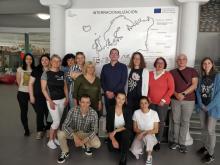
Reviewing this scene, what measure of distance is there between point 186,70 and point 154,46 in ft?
2.68

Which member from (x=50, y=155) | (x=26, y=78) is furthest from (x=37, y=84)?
(x=50, y=155)

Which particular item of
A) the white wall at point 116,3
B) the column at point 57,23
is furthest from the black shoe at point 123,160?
the white wall at point 116,3

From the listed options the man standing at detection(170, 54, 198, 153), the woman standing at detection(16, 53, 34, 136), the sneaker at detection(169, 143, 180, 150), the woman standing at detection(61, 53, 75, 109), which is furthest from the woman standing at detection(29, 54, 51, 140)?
the sneaker at detection(169, 143, 180, 150)

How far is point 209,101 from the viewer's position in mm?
2936

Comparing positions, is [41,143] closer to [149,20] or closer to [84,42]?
[84,42]

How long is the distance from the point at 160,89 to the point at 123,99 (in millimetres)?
603

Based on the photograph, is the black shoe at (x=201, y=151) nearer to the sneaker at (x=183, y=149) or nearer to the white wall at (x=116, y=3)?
the sneaker at (x=183, y=149)

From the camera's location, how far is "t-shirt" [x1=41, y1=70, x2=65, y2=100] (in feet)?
10.5

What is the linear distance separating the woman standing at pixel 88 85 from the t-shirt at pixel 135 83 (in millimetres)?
460

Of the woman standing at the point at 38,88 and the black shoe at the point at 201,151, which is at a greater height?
the woman standing at the point at 38,88

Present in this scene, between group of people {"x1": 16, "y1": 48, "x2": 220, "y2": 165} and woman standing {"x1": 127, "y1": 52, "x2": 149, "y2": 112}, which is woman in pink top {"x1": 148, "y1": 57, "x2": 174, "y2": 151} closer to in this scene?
group of people {"x1": 16, "y1": 48, "x2": 220, "y2": 165}

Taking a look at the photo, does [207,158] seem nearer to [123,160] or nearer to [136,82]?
[123,160]

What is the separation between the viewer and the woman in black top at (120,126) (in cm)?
279

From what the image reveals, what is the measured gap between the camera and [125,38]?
3852 millimetres
